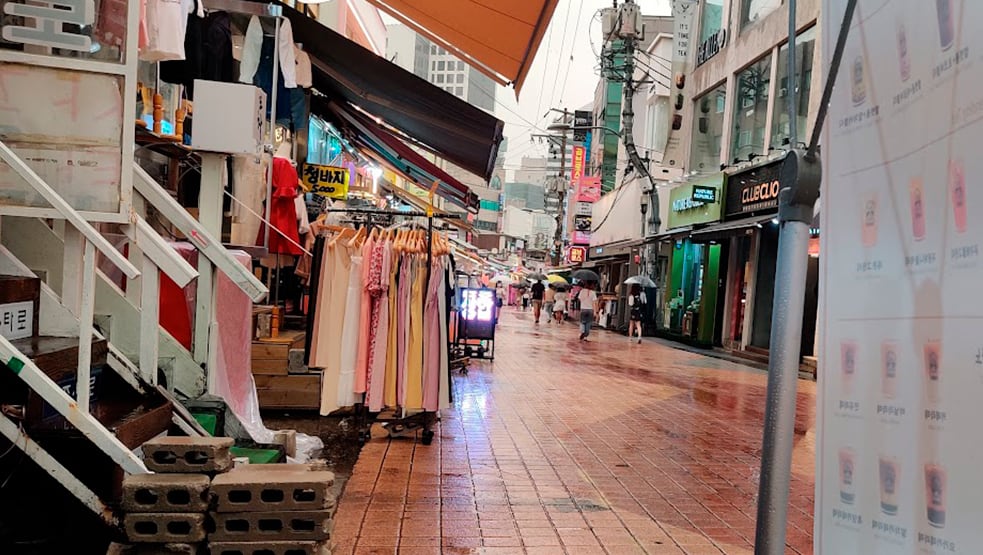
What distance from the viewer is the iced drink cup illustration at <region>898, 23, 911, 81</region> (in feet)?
5.33

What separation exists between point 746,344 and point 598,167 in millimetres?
26993

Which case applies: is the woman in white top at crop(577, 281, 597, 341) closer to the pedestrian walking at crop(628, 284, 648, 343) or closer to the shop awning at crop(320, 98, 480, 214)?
the pedestrian walking at crop(628, 284, 648, 343)

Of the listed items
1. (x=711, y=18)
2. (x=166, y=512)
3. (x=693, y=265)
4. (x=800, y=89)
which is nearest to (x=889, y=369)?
(x=166, y=512)

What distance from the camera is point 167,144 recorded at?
619 centimetres

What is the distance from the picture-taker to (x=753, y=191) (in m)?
17.0

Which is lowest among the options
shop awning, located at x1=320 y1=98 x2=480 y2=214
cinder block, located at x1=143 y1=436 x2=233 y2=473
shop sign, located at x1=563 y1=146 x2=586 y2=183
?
cinder block, located at x1=143 y1=436 x2=233 y2=473

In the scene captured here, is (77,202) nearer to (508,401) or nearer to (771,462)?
(771,462)

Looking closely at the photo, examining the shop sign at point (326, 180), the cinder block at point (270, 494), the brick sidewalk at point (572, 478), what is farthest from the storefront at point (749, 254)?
the cinder block at point (270, 494)

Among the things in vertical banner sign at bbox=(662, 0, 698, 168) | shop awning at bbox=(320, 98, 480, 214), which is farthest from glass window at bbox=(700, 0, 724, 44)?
shop awning at bbox=(320, 98, 480, 214)

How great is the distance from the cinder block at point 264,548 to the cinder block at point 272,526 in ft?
0.06

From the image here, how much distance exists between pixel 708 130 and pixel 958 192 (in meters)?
22.7

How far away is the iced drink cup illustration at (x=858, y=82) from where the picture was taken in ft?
6.02

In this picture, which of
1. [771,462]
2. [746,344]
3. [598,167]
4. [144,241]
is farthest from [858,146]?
[598,167]

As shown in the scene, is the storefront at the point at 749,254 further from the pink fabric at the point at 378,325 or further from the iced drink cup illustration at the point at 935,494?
the iced drink cup illustration at the point at 935,494
